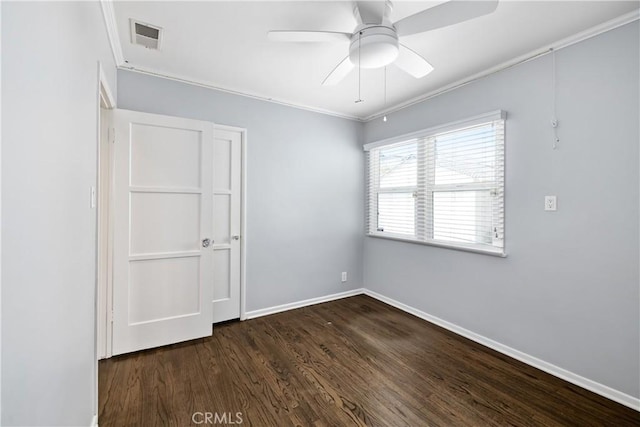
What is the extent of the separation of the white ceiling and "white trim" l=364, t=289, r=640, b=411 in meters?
2.46

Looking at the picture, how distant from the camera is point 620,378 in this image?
1943 mm

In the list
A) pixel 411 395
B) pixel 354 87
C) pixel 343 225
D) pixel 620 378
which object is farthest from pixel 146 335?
pixel 620 378

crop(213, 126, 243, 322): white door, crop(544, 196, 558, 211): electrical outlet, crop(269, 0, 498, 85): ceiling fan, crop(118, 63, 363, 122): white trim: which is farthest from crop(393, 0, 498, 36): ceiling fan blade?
crop(213, 126, 243, 322): white door

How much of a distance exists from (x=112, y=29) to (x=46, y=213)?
176cm

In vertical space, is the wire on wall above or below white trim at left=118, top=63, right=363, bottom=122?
below

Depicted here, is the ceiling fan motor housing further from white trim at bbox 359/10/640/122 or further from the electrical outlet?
the electrical outlet

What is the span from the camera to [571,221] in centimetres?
217

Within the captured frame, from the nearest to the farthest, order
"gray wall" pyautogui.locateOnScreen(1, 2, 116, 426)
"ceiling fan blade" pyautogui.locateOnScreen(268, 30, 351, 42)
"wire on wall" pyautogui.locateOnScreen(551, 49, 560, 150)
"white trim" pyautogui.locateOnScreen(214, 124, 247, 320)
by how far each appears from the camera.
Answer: "gray wall" pyautogui.locateOnScreen(1, 2, 116, 426), "ceiling fan blade" pyautogui.locateOnScreen(268, 30, 351, 42), "wire on wall" pyautogui.locateOnScreen(551, 49, 560, 150), "white trim" pyautogui.locateOnScreen(214, 124, 247, 320)

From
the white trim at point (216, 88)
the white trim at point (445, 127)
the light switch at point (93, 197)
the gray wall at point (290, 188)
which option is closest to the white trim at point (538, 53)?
the white trim at point (445, 127)

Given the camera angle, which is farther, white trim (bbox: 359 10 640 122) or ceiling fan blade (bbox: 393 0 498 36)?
white trim (bbox: 359 10 640 122)

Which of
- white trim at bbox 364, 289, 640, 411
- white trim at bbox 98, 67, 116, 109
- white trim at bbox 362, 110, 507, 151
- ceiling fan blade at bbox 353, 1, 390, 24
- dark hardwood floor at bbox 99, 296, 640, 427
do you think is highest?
A: ceiling fan blade at bbox 353, 1, 390, 24

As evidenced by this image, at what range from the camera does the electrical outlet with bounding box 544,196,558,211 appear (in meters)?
2.25

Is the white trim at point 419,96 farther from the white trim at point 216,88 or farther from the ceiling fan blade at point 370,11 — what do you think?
the ceiling fan blade at point 370,11

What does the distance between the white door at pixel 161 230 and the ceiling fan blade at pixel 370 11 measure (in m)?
1.67
